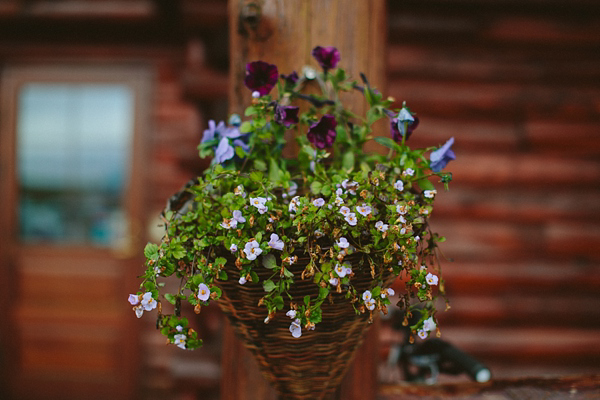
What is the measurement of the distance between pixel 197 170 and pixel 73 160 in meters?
1.65

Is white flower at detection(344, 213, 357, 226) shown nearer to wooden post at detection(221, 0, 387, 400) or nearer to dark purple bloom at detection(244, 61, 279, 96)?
dark purple bloom at detection(244, 61, 279, 96)

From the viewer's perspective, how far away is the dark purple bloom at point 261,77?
0.95 m

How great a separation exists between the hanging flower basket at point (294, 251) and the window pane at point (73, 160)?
2822 mm

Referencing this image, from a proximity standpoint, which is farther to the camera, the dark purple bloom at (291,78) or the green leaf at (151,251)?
the dark purple bloom at (291,78)

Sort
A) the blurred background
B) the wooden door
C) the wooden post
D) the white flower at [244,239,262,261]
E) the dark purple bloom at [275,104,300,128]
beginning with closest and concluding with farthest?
1. the white flower at [244,239,262,261]
2. the dark purple bloom at [275,104,300,128]
3. the wooden post
4. the blurred background
5. the wooden door

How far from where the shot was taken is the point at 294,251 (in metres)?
0.82

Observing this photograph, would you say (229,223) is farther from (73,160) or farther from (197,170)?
(73,160)

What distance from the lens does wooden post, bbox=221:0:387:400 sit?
4.14 ft

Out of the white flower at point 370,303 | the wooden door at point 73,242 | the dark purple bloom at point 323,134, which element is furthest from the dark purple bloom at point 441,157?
the wooden door at point 73,242

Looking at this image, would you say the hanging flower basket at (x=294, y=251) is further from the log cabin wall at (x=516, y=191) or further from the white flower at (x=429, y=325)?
the log cabin wall at (x=516, y=191)

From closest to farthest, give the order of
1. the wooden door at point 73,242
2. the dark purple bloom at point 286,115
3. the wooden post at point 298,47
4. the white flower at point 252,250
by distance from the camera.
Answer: the white flower at point 252,250 → the dark purple bloom at point 286,115 → the wooden post at point 298,47 → the wooden door at point 73,242

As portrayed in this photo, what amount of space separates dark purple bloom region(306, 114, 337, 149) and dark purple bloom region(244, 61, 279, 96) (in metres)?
0.14

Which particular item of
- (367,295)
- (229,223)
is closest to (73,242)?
(229,223)

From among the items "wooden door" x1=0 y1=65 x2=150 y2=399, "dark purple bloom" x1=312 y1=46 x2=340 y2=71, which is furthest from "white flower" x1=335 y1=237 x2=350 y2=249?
"wooden door" x1=0 y1=65 x2=150 y2=399
